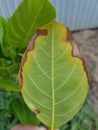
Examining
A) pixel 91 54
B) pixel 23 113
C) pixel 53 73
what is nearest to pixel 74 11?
pixel 91 54

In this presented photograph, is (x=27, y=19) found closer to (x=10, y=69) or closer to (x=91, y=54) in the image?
(x=10, y=69)

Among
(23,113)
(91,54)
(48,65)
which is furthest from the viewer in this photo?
(91,54)

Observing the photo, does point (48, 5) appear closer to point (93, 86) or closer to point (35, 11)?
point (35, 11)

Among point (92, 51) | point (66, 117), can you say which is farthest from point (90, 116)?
point (66, 117)

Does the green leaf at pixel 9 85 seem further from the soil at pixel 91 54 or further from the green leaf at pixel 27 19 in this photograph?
the soil at pixel 91 54

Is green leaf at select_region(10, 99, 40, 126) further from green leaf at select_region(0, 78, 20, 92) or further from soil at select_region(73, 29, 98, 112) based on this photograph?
soil at select_region(73, 29, 98, 112)

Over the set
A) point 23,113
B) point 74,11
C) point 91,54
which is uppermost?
point 23,113

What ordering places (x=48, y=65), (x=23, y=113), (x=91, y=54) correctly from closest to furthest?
(x=48, y=65), (x=23, y=113), (x=91, y=54)
